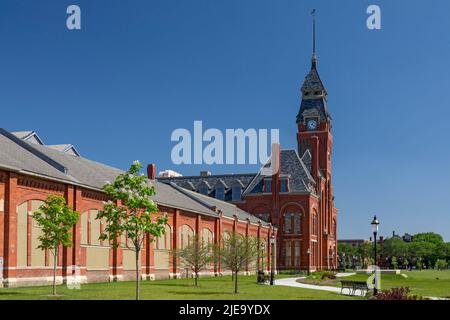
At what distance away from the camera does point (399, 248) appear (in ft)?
552

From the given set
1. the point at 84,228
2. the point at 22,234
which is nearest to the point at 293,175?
the point at 84,228

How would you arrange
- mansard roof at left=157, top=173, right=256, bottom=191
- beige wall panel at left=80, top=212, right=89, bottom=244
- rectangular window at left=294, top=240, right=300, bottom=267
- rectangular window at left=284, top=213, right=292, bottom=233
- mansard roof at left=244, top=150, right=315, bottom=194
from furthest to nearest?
mansard roof at left=157, top=173, right=256, bottom=191 < mansard roof at left=244, top=150, right=315, bottom=194 < rectangular window at left=284, top=213, right=292, bottom=233 < rectangular window at left=294, top=240, right=300, bottom=267 < beige wall panel at left=80, top=212, right=89, bottom=244

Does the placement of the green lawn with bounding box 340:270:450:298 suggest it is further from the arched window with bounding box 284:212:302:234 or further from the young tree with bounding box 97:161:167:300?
the arched window with bounding box 284:212:302:234

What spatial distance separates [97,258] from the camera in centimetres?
4488

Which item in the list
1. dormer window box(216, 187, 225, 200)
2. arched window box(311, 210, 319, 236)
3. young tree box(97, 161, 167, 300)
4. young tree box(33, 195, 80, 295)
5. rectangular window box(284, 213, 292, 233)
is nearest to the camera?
young tree box(97, 161, 167, 300)

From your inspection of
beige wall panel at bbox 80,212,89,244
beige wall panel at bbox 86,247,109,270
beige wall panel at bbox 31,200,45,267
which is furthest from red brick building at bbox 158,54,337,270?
beige wall panel at bbox 31,200,45,267

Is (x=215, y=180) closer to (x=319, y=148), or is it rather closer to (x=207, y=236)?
(x=319, y=148)

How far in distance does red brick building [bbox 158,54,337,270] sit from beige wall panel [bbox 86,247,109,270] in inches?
1957

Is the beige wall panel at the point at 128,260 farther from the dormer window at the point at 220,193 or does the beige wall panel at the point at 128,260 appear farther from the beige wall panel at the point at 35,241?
the dormer window at the point at 220,193

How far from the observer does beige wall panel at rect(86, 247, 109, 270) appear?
43.6 meters

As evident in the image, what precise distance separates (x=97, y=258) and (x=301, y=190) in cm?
5361
